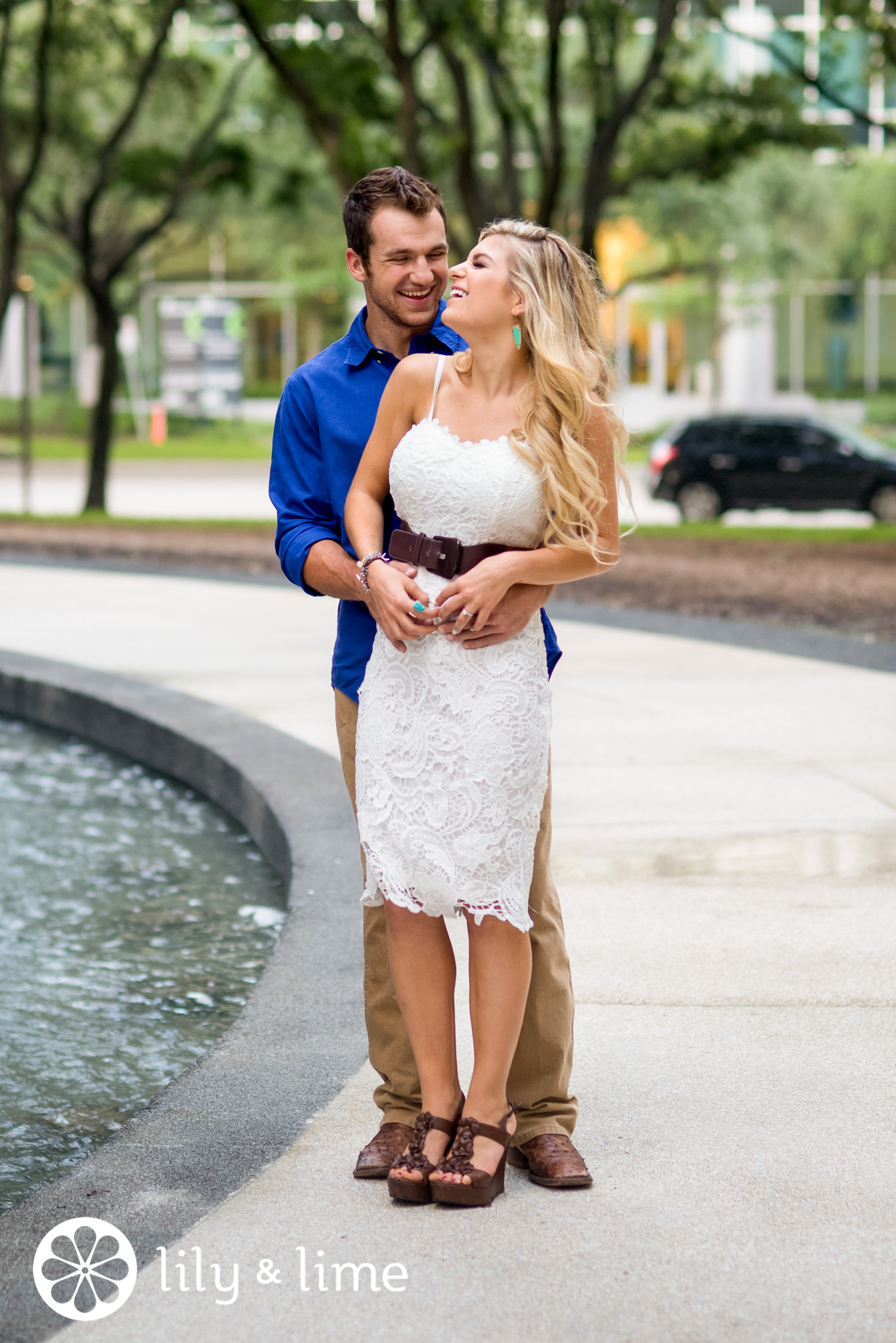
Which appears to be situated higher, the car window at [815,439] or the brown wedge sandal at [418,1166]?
the car window at [815,439]

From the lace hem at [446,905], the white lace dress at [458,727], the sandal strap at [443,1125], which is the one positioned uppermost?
the white lace dress at [458,727]

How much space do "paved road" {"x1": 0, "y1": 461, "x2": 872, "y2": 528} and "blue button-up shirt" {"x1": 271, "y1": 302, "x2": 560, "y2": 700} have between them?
16797mm

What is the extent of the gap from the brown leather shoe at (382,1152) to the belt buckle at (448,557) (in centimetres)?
104

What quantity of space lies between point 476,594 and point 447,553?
5.0 inches

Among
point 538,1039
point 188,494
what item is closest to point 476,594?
point 538,1039

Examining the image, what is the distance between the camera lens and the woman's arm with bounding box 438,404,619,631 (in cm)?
281

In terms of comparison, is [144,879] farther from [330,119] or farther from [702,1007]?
[330,119]

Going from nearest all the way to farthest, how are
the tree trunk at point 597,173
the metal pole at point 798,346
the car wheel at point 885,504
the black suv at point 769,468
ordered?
the tree trunk at point 597,173 → the car wheel at point 885,504 → the black suv at point 769,468 → the metal pole at point 798,346

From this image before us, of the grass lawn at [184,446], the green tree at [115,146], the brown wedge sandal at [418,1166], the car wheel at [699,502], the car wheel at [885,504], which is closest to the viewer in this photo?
the brown wedge sandal at [418,1166]

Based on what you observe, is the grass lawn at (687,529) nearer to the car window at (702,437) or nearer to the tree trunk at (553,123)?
the car window at (702,437)

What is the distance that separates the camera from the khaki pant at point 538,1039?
10.3 ft

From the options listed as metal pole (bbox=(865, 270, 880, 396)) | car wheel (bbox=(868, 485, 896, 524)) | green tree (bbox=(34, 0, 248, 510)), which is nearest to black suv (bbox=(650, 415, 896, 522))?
car wheel (bbox=(868, 485, 896, 524))

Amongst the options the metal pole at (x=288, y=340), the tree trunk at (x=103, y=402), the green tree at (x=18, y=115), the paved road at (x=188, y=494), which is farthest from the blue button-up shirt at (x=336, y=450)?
the metal pole at (x=288, y=340)

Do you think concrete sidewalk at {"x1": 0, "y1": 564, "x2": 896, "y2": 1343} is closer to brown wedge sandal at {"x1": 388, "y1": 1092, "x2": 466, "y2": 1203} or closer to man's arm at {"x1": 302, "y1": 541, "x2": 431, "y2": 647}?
brown wedge sandal at {"x1": 388, "y1": 1092, "x2": 466, "y2": 1203}
